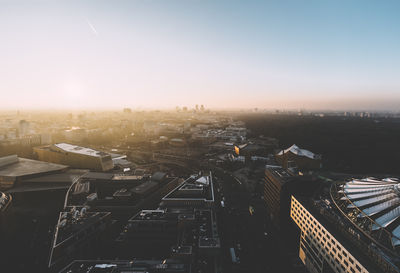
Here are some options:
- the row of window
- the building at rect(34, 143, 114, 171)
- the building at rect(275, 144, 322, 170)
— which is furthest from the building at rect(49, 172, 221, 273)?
the building at rect(275, 144, 322, 170)

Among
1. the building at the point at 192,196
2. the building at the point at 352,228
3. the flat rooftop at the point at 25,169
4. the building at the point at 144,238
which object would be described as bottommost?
the building at the point at 144,238

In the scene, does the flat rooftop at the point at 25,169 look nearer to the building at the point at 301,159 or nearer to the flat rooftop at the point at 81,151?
the flat rooftop at the point at 81,151

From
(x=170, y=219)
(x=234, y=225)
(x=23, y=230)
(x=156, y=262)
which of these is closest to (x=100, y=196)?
(x=23, y=230)

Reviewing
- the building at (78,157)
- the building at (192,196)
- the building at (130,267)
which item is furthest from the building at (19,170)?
the building at (130,267)

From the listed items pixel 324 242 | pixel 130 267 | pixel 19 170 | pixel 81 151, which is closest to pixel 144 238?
pixel 130 267

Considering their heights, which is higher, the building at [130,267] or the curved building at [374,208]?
the curved building at [374,208]

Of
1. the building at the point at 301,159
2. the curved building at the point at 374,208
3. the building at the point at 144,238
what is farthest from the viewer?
the building at the point at 301,159

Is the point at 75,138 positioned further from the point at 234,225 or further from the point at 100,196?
the point at 234,225
